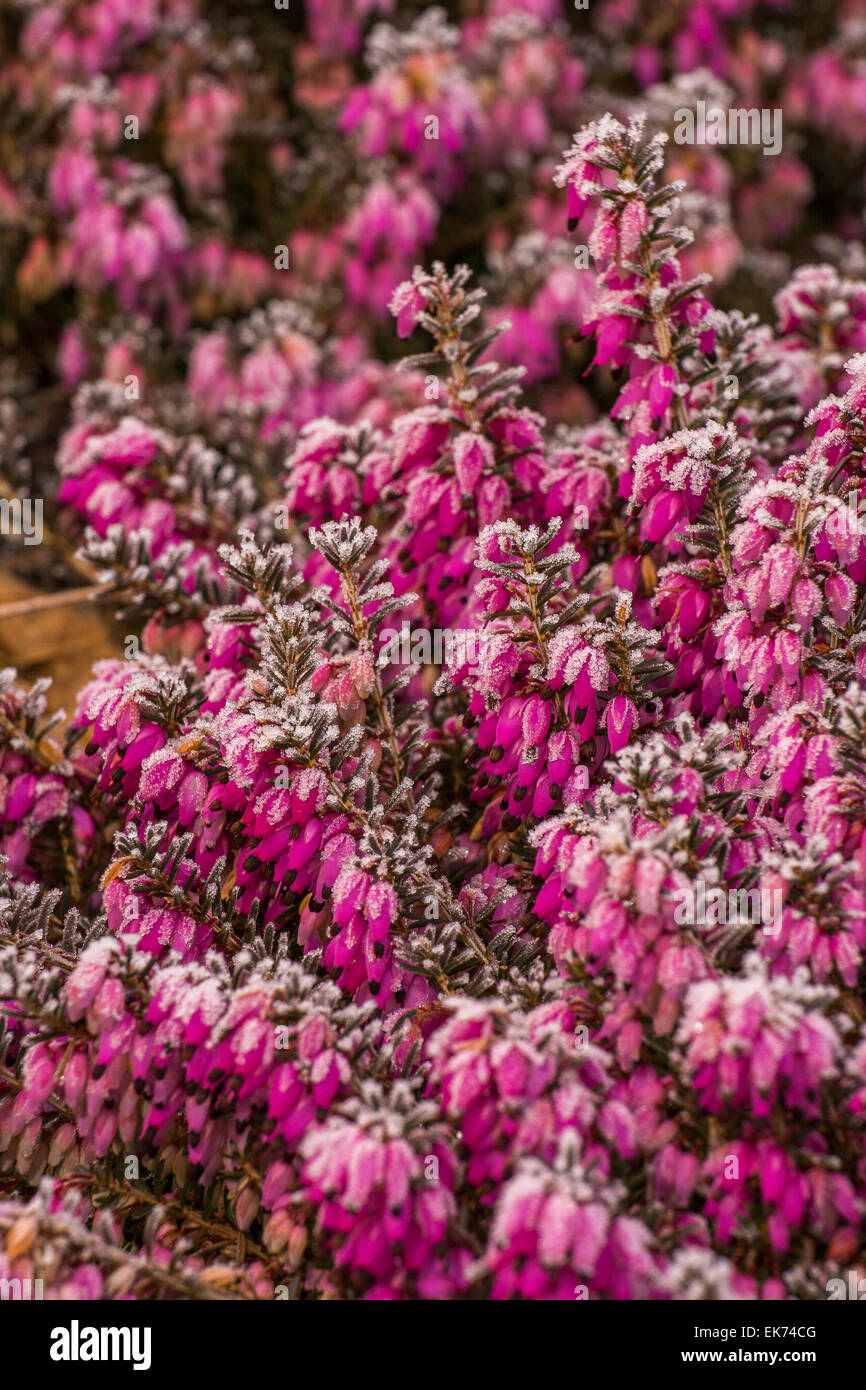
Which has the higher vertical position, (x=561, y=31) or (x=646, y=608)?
(x=561, y=31)

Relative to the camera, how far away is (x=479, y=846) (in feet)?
8.52

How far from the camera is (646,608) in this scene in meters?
2.60

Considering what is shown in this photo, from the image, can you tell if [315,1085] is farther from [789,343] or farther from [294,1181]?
[789,343]

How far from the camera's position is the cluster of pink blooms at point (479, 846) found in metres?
1.76

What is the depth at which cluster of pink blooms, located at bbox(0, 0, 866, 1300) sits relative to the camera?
1756mm

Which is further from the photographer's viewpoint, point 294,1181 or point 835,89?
point 835,89

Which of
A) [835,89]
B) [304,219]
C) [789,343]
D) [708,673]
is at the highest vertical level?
[835,89]

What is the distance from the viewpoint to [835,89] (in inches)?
197

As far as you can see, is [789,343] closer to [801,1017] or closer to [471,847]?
[471,847]

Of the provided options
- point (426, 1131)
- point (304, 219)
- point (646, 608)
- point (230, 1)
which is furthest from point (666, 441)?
point (230, 1)

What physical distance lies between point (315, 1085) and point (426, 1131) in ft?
0.71

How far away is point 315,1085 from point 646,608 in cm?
128
